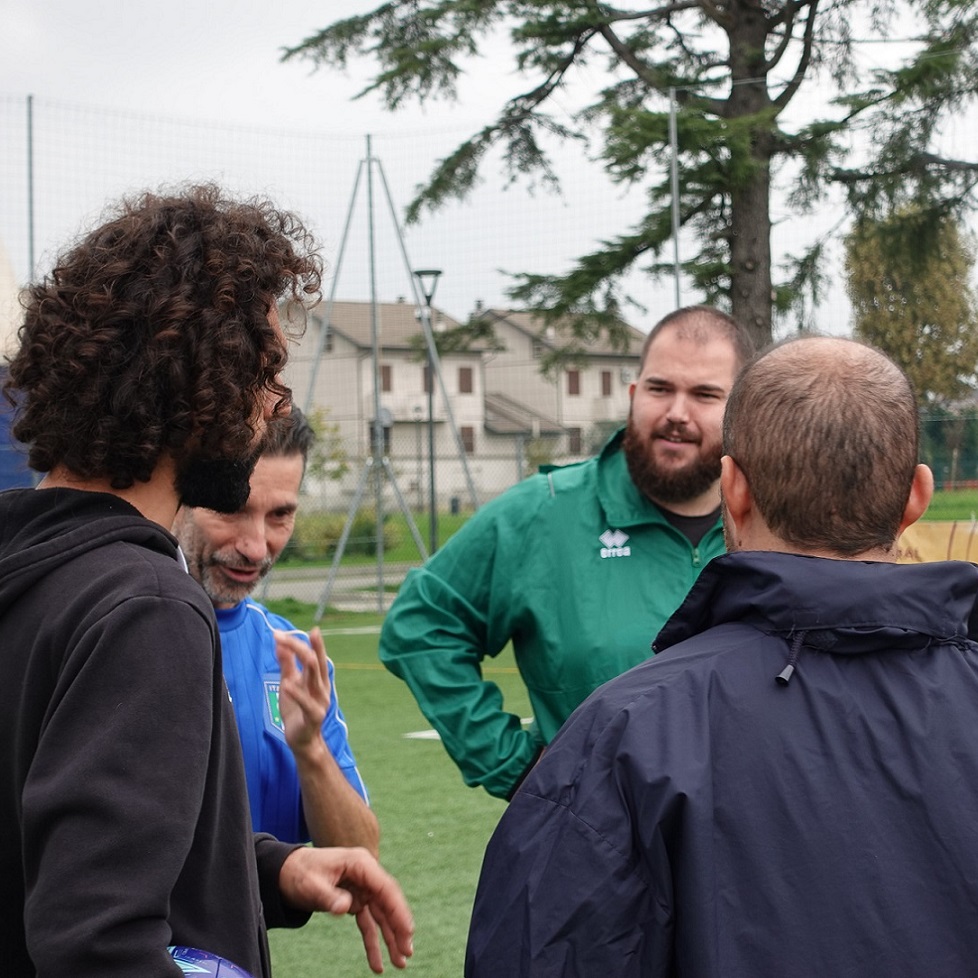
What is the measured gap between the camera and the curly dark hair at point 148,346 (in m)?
1.53

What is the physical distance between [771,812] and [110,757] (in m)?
0.72

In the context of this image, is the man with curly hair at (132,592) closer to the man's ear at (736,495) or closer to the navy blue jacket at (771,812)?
the navy blue jacket at (771,812)

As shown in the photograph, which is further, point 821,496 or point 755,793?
point 821,496

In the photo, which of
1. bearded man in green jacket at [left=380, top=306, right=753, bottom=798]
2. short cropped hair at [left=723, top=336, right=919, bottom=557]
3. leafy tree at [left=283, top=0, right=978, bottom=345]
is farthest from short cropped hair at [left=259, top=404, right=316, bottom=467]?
leafy tree at [left=283, top=0, right=978, bottom=345]

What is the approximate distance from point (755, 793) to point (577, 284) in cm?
1499

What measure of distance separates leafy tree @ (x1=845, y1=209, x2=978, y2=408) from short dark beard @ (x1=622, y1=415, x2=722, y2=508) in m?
11.2

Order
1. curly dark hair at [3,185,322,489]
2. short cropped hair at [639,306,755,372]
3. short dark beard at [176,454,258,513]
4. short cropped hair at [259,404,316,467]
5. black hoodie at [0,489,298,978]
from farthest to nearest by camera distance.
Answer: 1. short cropped hair at [639,306,755,372]
2. short cropped hair at [259,404,316,467]
3. short dark beard at [176,454,258,513]
4. curly dark hair at [3,185,322,489]
5. black hoodie at [0,489,298,978]

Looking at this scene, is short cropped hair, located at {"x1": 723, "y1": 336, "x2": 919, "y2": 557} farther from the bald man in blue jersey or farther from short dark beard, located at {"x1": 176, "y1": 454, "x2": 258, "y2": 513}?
the bald man in blue jersey

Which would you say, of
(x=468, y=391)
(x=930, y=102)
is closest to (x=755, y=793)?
(x=930, y=102)

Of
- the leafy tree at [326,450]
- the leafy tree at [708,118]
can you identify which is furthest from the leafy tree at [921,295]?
the leafy tree at [326,450]

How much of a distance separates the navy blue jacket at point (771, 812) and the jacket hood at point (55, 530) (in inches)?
21.9

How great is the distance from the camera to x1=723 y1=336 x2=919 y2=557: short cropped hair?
1.60 m

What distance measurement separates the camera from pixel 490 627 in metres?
3.50

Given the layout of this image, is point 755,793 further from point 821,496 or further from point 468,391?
point 468,391
